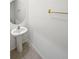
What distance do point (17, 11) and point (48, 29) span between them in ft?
2.46

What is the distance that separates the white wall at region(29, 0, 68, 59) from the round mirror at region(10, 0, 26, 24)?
19 centimetres

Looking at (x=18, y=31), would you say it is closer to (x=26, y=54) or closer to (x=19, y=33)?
(x=19, y=33)

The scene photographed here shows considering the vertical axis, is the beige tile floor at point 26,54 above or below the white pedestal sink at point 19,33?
below

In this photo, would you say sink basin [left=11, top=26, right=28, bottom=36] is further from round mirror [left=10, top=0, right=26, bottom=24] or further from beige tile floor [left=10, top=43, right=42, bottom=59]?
beige tile floor [left=10, top=43, right=42, bottom=59]

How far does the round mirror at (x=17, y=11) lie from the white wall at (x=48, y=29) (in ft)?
0.63

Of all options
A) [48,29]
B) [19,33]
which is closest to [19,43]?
[19,33]

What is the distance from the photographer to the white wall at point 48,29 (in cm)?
194

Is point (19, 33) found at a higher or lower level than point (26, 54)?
higher

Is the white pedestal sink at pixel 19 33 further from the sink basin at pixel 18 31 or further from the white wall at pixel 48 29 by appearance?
the white wall at pixel 48 29

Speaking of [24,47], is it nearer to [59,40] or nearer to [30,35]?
[30,35]

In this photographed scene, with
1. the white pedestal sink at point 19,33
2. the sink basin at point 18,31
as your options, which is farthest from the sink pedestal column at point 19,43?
the sink basin at point 18,31

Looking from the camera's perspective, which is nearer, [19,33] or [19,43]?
[19,33]

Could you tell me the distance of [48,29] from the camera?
2143 millimetres
